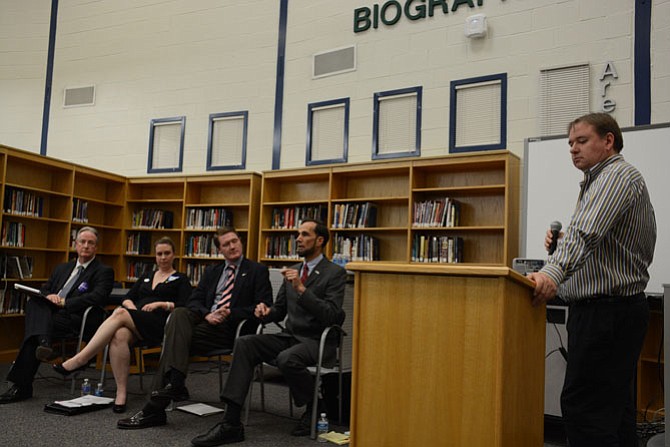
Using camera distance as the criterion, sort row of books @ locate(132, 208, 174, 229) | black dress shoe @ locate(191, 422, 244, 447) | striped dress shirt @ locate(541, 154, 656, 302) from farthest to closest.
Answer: row of books @ locate(132, 208, 174, 229) → black dress shoe @ locate(191, 422, 244, 447) → striped dress shirt @ locate(541, 154, 656, 302)

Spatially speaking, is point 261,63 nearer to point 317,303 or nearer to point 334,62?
point 334,62

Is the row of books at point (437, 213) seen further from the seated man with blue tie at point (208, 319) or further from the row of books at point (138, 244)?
the row of books at point (138, 244)

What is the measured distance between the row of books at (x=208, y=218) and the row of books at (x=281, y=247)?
1.90 feet

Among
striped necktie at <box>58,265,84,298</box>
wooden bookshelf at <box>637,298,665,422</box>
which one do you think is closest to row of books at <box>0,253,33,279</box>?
striped necktie at <box>58,265,84,298</box>

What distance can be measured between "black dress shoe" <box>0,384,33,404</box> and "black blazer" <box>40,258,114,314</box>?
2.03 feet

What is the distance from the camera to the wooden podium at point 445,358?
1.66 meters

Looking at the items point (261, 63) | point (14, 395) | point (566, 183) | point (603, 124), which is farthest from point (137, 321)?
point (261, 63)

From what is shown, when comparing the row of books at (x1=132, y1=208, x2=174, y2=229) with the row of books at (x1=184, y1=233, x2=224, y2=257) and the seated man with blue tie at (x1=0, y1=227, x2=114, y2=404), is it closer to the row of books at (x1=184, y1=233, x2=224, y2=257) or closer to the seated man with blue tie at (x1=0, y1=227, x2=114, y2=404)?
the row of books at (x1=184, y1=233, x2=224, y2=257)

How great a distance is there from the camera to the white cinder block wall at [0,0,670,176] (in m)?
4.96

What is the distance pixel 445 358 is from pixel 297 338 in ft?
6.05

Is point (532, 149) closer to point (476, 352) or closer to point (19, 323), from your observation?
point (476, 352)

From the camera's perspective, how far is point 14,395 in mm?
3891

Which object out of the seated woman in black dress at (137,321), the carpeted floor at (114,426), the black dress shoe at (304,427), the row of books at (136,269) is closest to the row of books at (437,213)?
the carpeted floor at (114,426)

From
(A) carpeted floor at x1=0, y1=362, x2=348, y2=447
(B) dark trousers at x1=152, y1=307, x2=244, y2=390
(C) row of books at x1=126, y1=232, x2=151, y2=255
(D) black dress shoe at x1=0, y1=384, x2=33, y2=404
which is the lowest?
(A) carpeted floor at x1=0, y1=362, x2=348, y2=447
